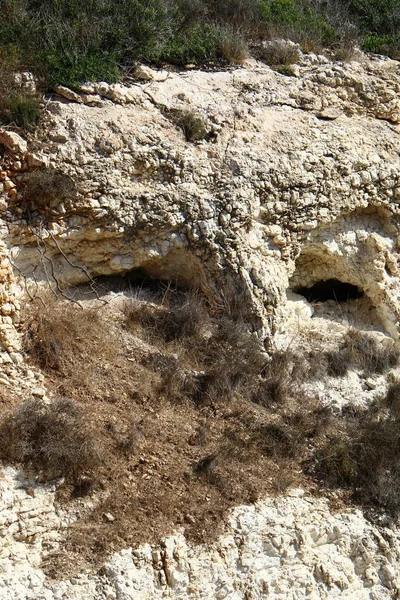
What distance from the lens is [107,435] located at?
24.7 ft

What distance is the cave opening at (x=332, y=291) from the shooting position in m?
10.3

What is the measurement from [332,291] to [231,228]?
198 cm

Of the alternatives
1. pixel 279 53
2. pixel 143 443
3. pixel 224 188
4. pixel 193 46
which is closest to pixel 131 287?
pixel 224 188

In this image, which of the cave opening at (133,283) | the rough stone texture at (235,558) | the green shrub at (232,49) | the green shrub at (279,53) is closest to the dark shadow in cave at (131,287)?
the cave opening at (133,283)

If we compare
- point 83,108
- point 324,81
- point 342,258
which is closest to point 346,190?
point 342,258

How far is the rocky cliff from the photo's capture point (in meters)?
7.02

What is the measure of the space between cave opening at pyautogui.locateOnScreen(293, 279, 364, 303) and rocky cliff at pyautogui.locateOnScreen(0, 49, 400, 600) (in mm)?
18

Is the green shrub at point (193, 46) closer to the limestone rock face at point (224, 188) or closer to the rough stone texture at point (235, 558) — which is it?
the limestone rock face at point (224, 188)

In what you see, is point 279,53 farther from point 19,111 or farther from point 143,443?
point 143,443

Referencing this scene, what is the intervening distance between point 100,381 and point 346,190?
3.87m

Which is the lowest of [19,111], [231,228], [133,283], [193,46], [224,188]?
[133,283]

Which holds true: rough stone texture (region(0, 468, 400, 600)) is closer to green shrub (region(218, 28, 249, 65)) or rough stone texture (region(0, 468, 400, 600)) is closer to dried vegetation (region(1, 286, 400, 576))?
dried vegetation (region(1, 286, 400, 576))

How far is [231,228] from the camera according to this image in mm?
9039

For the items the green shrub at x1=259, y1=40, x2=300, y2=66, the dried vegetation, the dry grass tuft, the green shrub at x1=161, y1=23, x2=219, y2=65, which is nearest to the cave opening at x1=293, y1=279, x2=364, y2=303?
→ the dried vegetation
